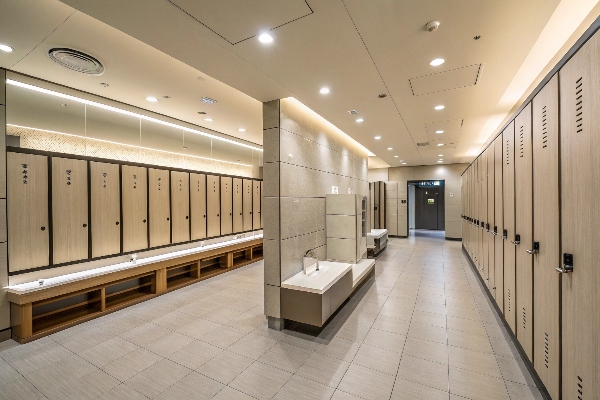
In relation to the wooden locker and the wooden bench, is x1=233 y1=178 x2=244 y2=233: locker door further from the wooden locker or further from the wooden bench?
the wooden bench

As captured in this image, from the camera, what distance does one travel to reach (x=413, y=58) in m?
2.79

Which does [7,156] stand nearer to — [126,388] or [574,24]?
[126,388]

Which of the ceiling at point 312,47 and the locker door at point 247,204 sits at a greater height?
the ceiling at point 312,47

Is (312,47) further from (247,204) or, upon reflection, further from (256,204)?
(256,204)

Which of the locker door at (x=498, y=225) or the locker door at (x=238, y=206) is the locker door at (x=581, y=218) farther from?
the locker door at (x=238, y=206)

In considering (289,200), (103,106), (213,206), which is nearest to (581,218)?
(289,200)

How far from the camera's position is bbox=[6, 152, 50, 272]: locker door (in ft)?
11.4

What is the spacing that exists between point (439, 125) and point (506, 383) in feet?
15.3

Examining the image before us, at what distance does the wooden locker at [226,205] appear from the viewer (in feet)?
23.9

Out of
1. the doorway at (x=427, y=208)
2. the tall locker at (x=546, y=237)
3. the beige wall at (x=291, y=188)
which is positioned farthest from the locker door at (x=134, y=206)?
the doorway at (x=427, y=208)

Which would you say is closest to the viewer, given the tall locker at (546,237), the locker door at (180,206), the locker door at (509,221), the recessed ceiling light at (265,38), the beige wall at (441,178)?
the tall locker at (546,237)

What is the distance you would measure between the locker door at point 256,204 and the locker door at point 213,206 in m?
1.61

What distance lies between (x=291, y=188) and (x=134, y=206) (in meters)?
3.26

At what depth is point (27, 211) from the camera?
3.60 metres
